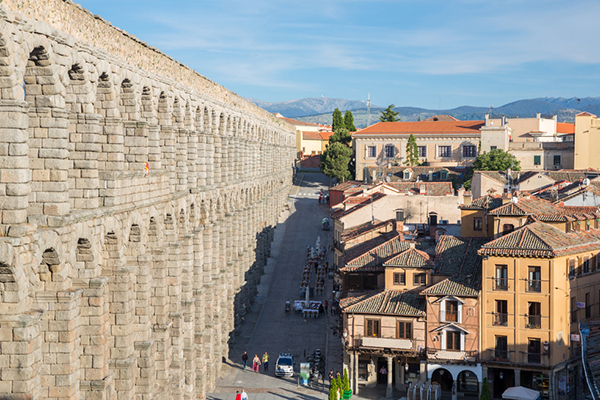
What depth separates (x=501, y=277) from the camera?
53375 mm

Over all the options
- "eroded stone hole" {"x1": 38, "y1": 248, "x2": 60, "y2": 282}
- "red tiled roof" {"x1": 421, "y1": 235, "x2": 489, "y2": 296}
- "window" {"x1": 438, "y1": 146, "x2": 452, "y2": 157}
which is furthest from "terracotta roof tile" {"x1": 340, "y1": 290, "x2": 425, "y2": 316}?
"window" {"x1": 438, "y1": 146, "x2": 452, "y2": 157}

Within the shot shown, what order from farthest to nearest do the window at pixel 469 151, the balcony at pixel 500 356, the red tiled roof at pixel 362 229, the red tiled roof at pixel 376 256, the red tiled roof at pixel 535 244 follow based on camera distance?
the window at pixel 469 151 < the red tiled roof at pixel 362 229 < the red tiled roof at pixel 376 256 < the balcony at pixel 500 356 < the red tiled roof at pixel 535 244

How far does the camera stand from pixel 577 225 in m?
59.2

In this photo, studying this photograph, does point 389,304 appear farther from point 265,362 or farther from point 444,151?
point 444,151

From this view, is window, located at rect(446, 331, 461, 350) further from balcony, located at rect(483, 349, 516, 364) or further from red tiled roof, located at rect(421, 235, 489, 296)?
red tiled roof, located at rect(421, 235, 489, 296)

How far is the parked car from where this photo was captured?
58406mm

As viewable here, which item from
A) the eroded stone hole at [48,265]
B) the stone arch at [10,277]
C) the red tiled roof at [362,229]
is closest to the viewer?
the stone arch at [10,277]

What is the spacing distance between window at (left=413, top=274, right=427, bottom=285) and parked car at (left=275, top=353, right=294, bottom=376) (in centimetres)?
1161

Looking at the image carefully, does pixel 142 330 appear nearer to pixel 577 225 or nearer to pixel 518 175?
pixel 577 225

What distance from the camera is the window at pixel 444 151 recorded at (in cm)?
13562

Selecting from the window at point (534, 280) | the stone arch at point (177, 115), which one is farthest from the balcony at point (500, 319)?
the stone arch at point (177, 115)

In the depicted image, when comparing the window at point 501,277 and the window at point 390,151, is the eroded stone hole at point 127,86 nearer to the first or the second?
the window at point 501,277

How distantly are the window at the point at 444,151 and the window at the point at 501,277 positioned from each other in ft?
277

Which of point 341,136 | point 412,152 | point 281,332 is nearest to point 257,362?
point 281,332
